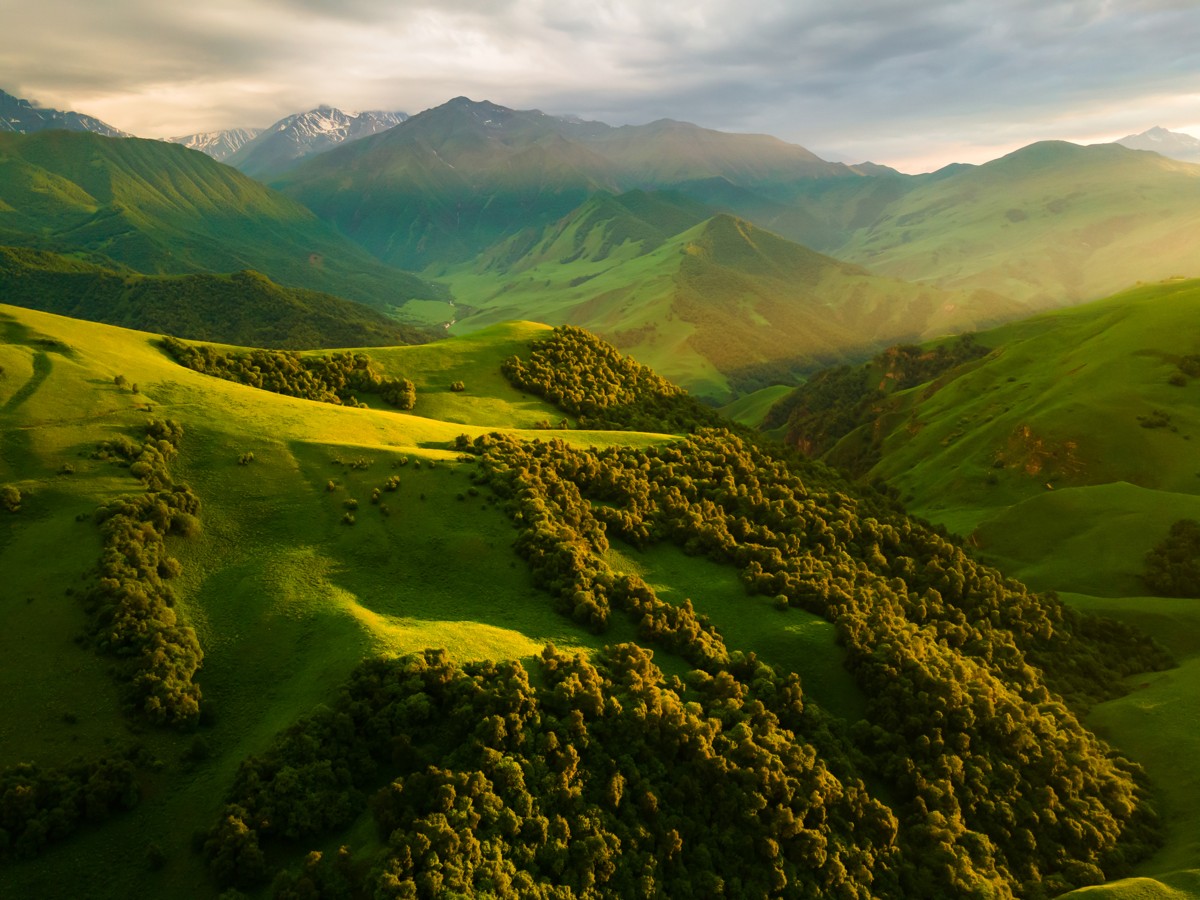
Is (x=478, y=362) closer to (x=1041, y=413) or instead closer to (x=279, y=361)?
(x=279, y=361)

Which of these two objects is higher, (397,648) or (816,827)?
(397,648)

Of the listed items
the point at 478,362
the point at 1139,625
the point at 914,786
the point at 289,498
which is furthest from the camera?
the point at 478,362

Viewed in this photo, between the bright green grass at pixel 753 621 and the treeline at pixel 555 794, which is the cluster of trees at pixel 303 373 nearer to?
the bright green grass at pixel 753 621

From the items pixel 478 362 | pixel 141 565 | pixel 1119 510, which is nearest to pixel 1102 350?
pixel 1119 510

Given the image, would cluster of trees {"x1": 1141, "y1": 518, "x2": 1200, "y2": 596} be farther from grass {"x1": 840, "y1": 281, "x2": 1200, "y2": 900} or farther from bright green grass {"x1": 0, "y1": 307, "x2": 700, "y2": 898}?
bright green grass {"x1": 0, "y1": 307, "x2": 700, "y2": 898}

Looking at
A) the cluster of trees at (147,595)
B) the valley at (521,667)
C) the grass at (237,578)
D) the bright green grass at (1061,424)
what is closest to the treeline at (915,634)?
the valley at (521,667)

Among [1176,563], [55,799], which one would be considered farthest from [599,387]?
[55,799]

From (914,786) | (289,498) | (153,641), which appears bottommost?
(914,786)
